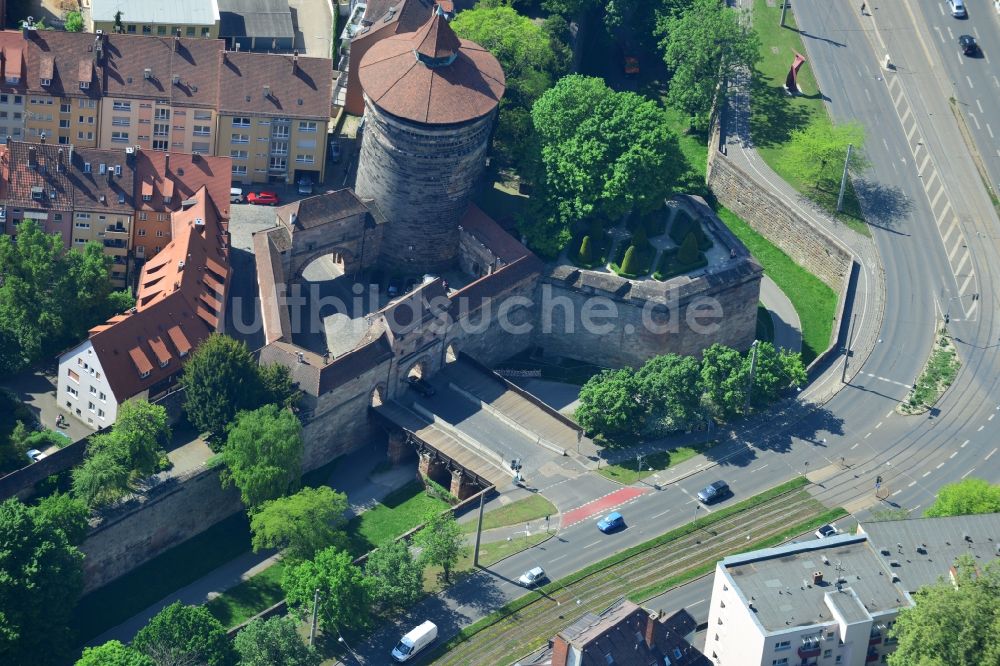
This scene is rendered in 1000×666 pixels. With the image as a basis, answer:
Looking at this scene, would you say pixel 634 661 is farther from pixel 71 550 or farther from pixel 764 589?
pixel 71 550

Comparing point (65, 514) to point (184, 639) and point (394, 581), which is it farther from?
point (394, 581)

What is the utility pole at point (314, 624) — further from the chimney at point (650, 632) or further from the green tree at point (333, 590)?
the chimney at point (650, 632)

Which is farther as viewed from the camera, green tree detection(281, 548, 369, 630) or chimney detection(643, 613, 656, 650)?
green tree detection(281, 548, 369, 630)

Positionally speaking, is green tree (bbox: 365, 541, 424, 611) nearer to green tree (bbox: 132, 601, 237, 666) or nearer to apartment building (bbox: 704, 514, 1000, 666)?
green tree (bbox: 132, 601, 237, 666)

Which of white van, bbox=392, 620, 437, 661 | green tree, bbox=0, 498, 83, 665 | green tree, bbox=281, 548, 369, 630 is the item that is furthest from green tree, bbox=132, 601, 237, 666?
white van, bbox=392, 620, 437, 661

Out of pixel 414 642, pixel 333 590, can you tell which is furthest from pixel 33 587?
pixel 414 642

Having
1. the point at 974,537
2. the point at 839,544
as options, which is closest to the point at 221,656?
the point at 839,544
